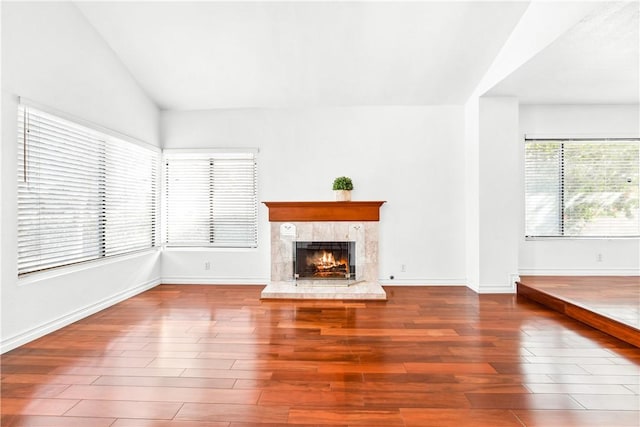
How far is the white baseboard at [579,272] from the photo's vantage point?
199 inches

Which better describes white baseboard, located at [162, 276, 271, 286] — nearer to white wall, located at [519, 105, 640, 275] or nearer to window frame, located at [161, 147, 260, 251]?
window frame, located at [161, 147, 260, 251]

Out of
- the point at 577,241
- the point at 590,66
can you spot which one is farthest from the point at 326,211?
the point at 577,241

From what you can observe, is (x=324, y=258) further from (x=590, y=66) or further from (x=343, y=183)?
(x=590, y=66)

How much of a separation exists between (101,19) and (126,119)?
1.15 m

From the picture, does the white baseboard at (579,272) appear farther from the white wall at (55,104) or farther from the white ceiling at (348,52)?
the white wall at (55,104)

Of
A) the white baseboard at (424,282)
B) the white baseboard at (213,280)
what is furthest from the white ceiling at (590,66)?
the white baseboard at (213,280)

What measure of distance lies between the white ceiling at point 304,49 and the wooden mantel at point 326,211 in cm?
146

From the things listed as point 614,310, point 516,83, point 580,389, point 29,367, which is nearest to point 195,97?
point 29,367

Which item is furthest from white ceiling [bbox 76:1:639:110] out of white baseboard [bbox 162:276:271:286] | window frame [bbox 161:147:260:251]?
white baseboard [bbox 162:276:271:286]

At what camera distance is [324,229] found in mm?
5020

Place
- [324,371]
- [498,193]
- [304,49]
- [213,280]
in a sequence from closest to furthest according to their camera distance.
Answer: [324,371] < [304,49] < [498,193] < [213,280]

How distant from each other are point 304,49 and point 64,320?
375 cm

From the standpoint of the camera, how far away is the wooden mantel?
4.95m

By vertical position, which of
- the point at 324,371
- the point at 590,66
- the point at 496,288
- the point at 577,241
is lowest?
the point at 324,371
